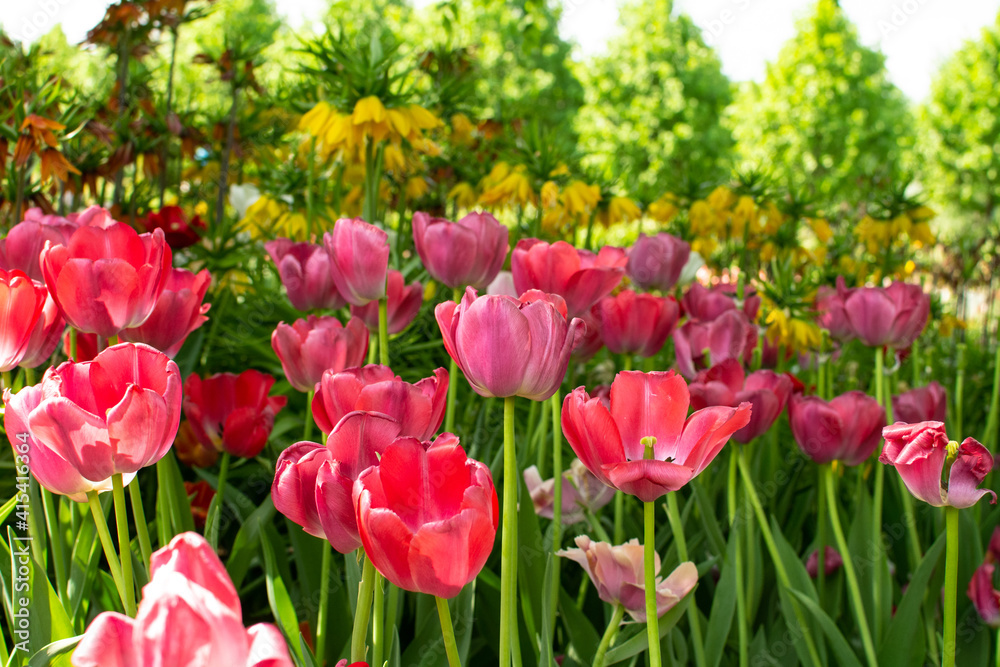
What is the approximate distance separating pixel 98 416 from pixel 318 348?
469mm

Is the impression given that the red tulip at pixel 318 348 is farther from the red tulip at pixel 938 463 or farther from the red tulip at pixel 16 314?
the red tulip at pixel 938 463

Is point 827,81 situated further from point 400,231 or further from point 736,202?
point 400,231

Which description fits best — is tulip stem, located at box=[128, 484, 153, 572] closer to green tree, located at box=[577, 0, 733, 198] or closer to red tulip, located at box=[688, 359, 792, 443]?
red tulip, located at box=[688, 359, 792, 443]

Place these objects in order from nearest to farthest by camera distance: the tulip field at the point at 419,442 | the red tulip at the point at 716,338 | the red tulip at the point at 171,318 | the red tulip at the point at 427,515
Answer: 1. the red tulip at the point at 427,515
2. the tulip field at the point at 419,442
3. the red tulip at the point at 171,318
4. the red tulip at the point at 716,338

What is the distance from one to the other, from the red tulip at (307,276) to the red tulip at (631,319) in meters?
0.56

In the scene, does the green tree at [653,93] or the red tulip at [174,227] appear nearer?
the red tulip at [174,227]

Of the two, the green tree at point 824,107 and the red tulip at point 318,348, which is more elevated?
the green tree at point 824,107

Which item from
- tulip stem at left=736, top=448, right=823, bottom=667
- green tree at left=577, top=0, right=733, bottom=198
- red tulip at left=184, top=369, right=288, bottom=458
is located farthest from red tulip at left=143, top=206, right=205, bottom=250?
green tree at left=577, top=0, right=733, bottom=198

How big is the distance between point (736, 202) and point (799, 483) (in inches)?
73.4

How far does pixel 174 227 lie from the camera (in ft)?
7.38

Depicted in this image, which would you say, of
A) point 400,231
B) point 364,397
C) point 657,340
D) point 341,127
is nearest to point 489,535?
point 364,397

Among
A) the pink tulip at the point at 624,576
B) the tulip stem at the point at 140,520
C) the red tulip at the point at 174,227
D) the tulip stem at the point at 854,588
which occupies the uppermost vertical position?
the red tulip at the point at 174,227

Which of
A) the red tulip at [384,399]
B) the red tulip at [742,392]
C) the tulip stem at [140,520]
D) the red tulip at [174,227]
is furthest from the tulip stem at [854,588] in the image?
the red tulip at [174,227]

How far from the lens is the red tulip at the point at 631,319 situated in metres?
1.61
